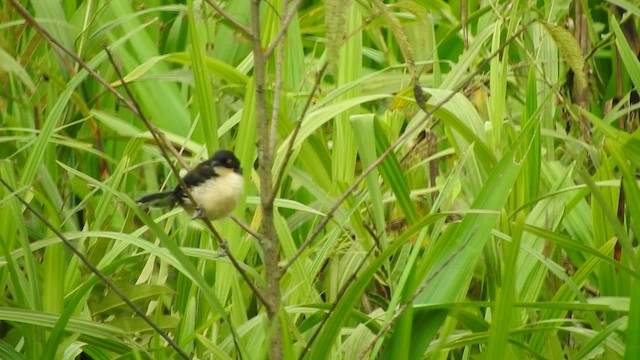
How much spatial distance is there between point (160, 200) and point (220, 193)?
14cm

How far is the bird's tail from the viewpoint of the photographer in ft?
7.46

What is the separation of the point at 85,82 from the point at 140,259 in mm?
730

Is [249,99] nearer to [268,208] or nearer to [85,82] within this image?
[268,208]

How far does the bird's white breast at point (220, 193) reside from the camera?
223cm

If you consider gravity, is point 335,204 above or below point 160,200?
above

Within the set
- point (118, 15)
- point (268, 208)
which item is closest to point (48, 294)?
point (268, 208)

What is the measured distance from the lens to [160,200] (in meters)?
2.29

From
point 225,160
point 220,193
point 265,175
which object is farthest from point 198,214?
point 265,175

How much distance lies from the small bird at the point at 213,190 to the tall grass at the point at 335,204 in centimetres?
→ 5

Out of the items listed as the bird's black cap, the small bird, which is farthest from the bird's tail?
the bird's black cap

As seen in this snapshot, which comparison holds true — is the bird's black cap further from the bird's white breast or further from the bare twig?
the bare twig

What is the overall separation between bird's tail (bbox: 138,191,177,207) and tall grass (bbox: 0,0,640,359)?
0.26 ft

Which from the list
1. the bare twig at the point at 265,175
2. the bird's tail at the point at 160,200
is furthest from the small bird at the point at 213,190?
the bare twig at the point at 265,175

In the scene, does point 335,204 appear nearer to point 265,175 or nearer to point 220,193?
point 265,175
